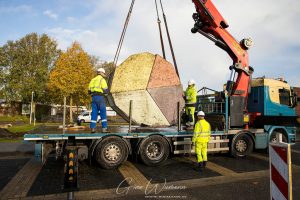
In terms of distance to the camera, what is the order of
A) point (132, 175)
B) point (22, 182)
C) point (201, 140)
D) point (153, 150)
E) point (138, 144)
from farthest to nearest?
point (153, 150), point (138, 144), point (201, 140), point (132, 175), point (22, 182)

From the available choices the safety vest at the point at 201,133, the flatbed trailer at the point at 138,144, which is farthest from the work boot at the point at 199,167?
the flatbed trailer at the point at 138,144

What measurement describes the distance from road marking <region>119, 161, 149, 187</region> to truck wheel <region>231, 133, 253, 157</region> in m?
3.57

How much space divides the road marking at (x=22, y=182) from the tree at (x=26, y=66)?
31060 mm

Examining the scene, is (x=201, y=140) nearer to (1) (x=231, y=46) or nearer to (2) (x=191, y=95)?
(2) (x=191, y=95)

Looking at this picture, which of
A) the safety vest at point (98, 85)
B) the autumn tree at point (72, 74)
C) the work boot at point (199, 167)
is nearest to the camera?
the work boot at point (199, 167)

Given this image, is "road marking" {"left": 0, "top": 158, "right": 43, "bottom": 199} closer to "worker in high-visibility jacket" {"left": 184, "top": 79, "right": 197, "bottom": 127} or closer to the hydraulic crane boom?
"worker in high-visibility jacket" {"left": 184, "top": 79, "right": 197, "bottom": 127}

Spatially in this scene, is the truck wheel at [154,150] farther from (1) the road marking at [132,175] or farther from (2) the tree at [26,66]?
(2) the tree at [26,66]

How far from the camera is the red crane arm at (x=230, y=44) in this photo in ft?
32.2

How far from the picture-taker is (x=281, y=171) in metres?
3.48

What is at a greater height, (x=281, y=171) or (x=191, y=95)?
(x=191, y=95)

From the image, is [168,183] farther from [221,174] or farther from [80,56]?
[80,56]

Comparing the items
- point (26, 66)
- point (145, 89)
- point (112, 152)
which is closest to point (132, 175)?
point (112, 152)

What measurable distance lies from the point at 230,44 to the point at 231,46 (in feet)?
0.26

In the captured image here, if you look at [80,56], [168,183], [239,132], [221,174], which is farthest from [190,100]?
[80,56]
